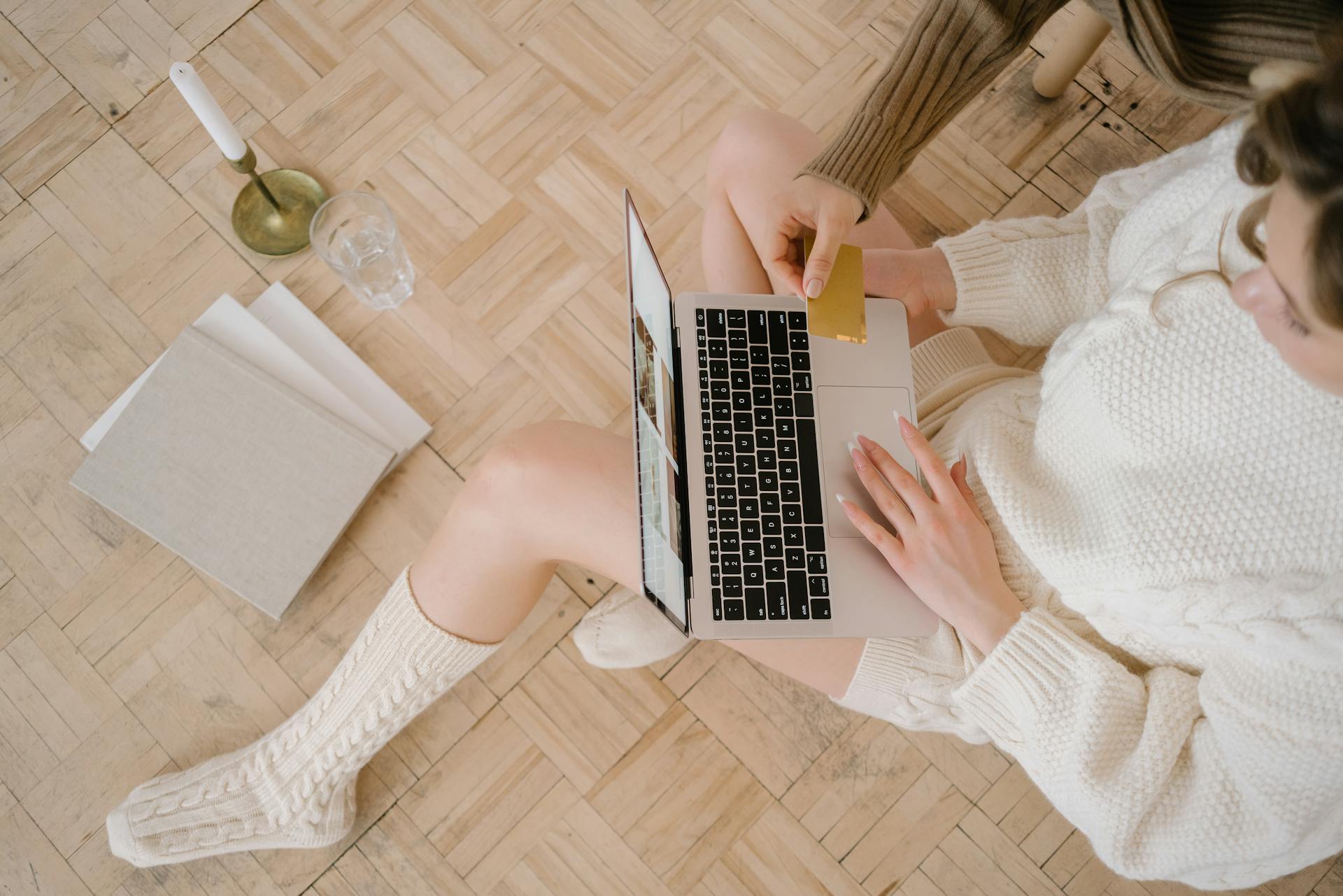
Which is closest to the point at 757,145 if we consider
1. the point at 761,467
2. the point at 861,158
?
the point at 861,158

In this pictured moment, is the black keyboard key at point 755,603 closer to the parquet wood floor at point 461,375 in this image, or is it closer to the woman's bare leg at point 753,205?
the woman's bare leg at point 753,205

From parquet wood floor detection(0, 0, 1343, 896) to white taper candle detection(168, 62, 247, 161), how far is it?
0.71 ft

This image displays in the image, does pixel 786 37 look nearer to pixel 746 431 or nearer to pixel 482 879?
pixel 746 431

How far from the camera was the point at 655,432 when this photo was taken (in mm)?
777

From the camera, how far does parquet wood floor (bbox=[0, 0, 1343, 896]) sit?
3.70ft

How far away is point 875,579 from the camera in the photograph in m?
0.82

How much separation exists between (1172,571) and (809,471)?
12.6 inches

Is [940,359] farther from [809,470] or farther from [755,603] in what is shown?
[755,603]

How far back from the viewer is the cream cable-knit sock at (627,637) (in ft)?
3.69

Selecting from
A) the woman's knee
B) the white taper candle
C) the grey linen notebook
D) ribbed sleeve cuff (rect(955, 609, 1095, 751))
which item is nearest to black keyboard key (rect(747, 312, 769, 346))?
the woman's knee

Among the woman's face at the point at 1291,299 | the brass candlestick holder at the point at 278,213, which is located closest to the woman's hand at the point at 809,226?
the woman's face at the point at 1291,299

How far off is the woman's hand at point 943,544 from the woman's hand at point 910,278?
174 mm

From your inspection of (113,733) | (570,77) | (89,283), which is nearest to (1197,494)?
(570,77)

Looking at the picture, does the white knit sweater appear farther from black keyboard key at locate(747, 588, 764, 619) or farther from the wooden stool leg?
the wooden stool leg
